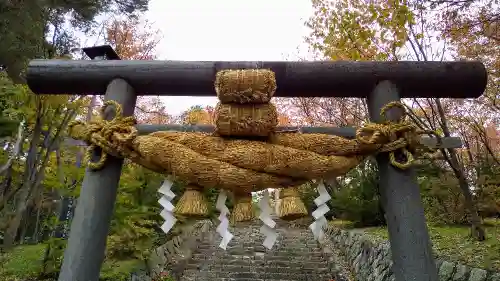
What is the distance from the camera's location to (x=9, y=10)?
4.06 metres

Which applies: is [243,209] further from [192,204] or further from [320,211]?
[320,211]

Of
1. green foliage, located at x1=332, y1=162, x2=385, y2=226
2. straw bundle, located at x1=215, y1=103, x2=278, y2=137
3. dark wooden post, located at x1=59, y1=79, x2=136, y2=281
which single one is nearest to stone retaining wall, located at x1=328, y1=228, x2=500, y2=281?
green foliage, located at x1=332, y1=162, x2=385, y2=226

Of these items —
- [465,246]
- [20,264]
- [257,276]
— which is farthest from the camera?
[257,276]

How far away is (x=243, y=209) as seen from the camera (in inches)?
63.1

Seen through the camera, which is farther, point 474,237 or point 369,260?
point 369,260

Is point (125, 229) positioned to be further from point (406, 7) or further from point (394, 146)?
point (406, 7)

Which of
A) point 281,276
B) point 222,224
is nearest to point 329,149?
point 222,224

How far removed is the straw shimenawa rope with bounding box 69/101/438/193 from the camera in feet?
5.15

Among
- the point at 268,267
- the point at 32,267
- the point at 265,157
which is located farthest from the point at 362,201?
the point at 265,157

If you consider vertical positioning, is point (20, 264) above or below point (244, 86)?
Answer: below

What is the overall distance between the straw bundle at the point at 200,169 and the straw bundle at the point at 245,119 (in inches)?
6.7

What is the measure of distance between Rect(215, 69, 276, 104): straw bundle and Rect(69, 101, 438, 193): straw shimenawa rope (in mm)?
209

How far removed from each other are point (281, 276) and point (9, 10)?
18.3ft

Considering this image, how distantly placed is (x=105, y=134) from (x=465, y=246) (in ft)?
15.8
